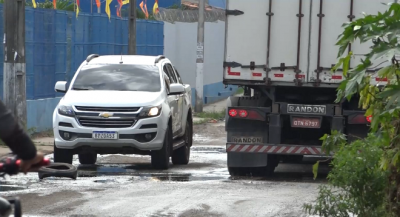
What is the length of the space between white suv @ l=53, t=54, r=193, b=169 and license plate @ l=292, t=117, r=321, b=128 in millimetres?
2134

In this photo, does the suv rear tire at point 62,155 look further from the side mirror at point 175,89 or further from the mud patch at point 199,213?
the mud patch at point 199,213

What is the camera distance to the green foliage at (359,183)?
764 centimetres

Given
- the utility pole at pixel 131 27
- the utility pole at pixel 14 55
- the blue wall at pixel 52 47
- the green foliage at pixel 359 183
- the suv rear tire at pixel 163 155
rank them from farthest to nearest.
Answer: the utility pole at pixel 131 27
the blue wall at pixel 52 47
the utility pole at pixel 14 55
the suv rear tire at pixel 163 155
the green foliage at pixel 359 183

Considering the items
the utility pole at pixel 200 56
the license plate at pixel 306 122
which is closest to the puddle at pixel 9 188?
the license plate at pixel 306 122

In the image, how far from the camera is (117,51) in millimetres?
25812

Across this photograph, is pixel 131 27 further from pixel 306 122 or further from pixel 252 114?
pixel 306 122

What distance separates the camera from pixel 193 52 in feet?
103

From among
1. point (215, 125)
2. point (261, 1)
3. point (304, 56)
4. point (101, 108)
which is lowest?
point (215, 125)

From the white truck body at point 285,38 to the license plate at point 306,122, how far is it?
0.51 m

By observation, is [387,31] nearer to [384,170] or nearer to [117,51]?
[384,170]

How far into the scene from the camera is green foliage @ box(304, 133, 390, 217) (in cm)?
764

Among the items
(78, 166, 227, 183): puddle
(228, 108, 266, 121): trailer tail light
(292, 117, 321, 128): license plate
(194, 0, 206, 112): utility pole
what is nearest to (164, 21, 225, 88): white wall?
(194, 0, 206, 112): utility pole

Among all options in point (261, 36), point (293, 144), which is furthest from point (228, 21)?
point (293, 144)

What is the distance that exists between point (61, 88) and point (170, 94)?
1762 mm
